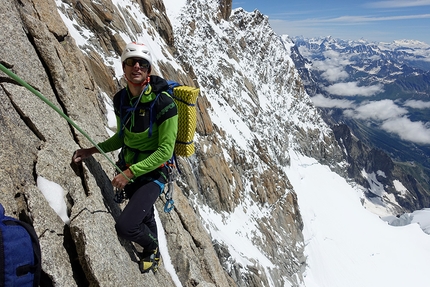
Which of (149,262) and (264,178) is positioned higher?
(149,262)

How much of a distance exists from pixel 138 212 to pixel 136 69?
268 centimetres

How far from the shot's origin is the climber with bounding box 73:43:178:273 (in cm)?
554

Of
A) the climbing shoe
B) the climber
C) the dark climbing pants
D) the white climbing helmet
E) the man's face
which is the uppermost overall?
the white climbing helmet

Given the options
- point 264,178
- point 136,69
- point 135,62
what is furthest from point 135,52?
point 264,178

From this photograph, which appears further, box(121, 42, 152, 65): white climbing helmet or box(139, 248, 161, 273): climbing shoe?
box(139, 248, 161, 273): climbing shoe

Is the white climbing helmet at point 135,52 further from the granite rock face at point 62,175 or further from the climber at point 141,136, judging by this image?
the granite rock face at point 62,175

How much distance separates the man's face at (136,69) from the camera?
18.2 ft

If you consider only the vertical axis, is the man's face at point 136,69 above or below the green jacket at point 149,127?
above

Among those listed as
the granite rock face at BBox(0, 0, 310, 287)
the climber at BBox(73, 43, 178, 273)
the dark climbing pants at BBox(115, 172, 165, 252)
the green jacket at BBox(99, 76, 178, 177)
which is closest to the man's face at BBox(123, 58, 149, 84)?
the climber at BBox(73, 43, 178, 273)

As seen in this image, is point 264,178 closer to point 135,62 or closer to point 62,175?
point 62,175

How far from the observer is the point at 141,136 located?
583 cm

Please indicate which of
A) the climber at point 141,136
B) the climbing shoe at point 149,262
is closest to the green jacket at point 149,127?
the climber at point 141,136

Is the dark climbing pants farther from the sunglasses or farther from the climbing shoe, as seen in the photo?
the sunglasses

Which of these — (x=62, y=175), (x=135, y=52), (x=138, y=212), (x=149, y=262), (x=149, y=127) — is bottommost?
(x=149, y=262)
